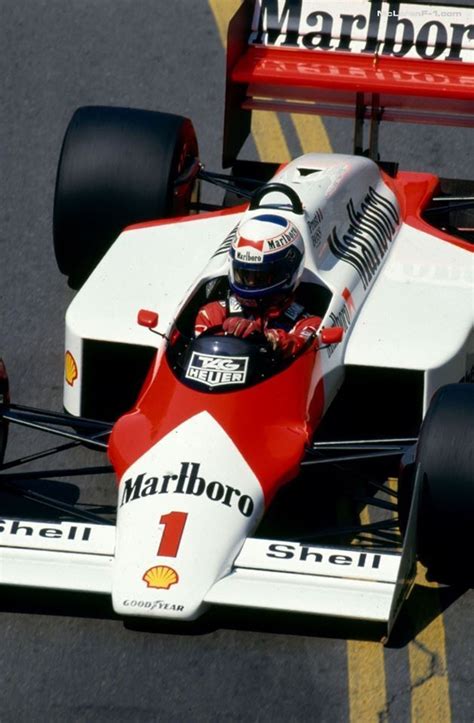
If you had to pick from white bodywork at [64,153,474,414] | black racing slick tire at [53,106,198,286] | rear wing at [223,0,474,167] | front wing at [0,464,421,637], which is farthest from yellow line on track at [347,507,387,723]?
rear wing at [223,0,474,167]

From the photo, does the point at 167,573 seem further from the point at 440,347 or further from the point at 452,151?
the point at 452,151

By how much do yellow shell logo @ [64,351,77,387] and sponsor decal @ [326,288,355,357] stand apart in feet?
4.13

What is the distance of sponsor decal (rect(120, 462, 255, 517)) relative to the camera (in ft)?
24.1

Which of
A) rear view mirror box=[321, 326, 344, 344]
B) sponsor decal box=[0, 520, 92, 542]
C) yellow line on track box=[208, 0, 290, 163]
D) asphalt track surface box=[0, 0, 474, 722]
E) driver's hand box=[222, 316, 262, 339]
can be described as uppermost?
rear view mirror box=[321, 326, 344, 344]

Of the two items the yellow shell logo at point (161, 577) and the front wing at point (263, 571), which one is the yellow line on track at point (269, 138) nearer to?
the front wing at point (263, 571)

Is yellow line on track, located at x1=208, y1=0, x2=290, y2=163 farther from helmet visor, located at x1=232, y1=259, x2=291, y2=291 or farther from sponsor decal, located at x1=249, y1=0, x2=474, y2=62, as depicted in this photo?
helmet visor, located at x1=232, y1=259, x2=291, y2=291

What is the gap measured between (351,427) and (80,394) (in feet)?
4.58

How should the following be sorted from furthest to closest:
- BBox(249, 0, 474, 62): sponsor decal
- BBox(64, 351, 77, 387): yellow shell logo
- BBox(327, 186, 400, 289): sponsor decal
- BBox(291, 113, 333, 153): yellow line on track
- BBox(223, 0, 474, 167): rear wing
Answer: BBox(291, 113, 333, 153): yellow line on track
BBox(249, 0, 474, 62): sponsor decal
BBox(223, 0, 474, 167): rear wing
BBox(327, 186, 400, 289): sponsor decal
BBox(64, 351, 77, 387): yellow shell logo

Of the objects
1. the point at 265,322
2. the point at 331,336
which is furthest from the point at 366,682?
the point at 265,322

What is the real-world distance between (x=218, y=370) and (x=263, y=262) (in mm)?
685

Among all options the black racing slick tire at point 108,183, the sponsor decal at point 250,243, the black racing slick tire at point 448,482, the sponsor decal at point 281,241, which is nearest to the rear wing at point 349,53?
the black racing slick tire at point 108,183

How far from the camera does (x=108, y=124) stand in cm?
1023

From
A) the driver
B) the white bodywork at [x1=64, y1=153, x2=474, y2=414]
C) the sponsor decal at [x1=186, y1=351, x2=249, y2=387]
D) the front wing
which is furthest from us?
the white bodywork at [x1=64, y1=153, x2=474, y2=414]

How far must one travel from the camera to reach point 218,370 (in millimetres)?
7824
